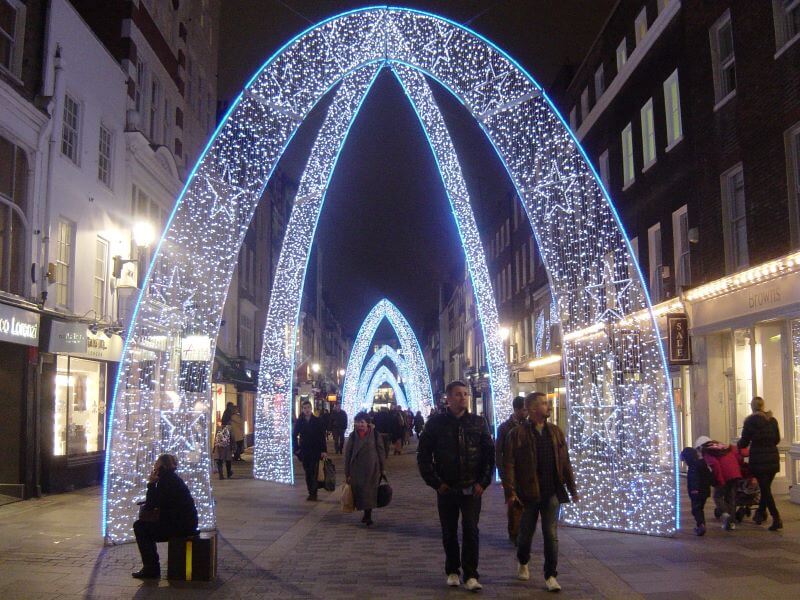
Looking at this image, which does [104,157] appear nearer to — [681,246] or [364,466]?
[364,466]

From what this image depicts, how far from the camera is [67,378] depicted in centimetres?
1639

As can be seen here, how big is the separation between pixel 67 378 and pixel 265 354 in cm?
405

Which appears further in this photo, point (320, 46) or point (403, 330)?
point (403, 330)

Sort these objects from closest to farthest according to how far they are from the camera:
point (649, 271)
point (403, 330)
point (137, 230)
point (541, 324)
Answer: point (137, 230) < point (649, 271) < point (541, 324) < point (403, 330)

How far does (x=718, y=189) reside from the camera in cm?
1727

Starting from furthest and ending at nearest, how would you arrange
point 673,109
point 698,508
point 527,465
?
point 673,109 → point 698,508 → point 527,465

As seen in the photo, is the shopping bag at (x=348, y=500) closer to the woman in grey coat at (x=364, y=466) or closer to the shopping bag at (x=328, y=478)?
the woman in grey coat at (x=364, y=466)

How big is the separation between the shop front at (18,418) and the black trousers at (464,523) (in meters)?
9.69

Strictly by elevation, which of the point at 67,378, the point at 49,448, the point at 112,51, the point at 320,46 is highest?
the point at 112,51

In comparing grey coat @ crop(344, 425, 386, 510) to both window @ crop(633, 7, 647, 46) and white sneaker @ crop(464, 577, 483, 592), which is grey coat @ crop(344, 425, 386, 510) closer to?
white sneaker @ crop(464, 577, 483, 592)

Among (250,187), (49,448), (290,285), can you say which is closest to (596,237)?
(250,187)

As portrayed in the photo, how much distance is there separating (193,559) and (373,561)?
2105 millimetres

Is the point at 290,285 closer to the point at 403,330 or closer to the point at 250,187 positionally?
the point at 250,187

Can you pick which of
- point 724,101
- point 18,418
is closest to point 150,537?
point 18,418
